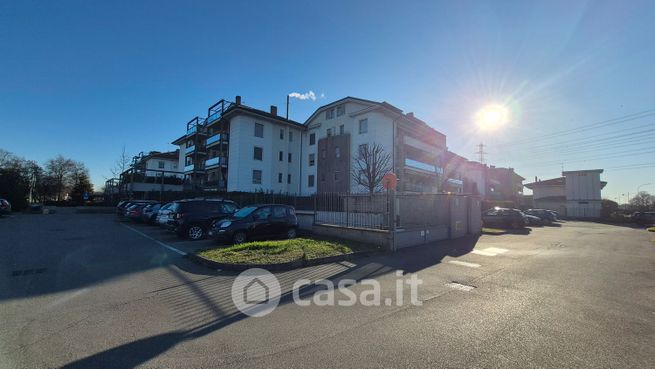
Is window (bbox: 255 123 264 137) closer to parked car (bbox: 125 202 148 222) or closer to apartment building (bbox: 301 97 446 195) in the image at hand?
apartment building (bbox: 301 97 446 195)

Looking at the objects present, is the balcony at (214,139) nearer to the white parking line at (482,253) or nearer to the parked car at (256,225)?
the parked car at (256,225)

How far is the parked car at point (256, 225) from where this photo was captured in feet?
36.9

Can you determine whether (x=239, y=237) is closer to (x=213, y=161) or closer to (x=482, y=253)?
(x=482, y=253)

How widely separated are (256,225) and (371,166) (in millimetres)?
19701

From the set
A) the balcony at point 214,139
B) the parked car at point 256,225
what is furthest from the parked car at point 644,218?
the balcony at point 214,139

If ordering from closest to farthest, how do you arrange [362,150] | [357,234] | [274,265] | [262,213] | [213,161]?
[274,265] < [357,234] < [262,213] < [362,150] < [213,161]

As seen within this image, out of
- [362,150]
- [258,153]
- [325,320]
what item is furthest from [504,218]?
[258,153]

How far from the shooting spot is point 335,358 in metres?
3.33

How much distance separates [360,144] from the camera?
3244cm

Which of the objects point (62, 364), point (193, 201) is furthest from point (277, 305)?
point (193, 201)

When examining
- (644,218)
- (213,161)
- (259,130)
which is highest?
(259,130)

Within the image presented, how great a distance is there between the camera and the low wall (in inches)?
430

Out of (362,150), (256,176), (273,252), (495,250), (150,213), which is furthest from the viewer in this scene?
(256,176)

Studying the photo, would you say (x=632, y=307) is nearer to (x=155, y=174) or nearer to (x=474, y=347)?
(x=474, y=347)
